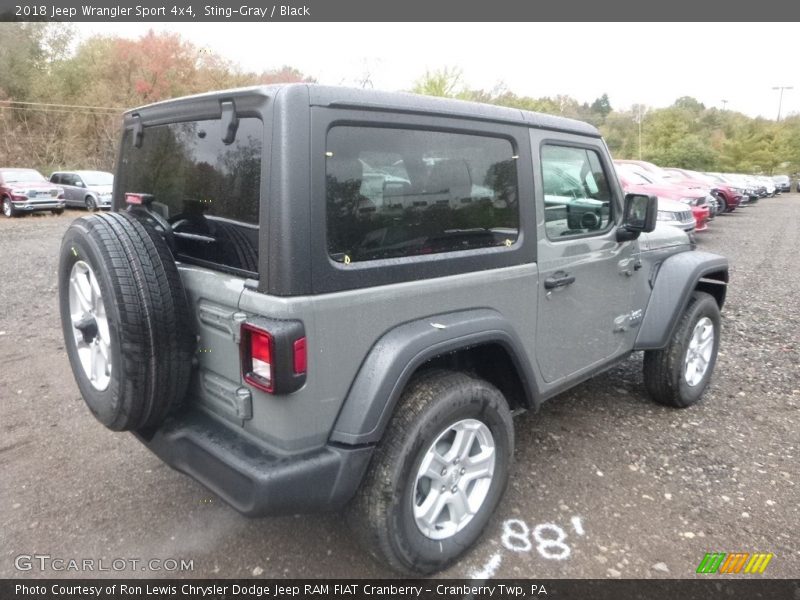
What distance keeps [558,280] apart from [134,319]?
6.20 ft

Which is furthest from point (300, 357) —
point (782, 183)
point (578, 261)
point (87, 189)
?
point (782, 183)

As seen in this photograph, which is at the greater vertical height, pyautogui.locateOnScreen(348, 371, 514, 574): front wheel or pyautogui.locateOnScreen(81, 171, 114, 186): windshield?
pyautogui.locateOnScreen(81, 171, 114, 186): windshield

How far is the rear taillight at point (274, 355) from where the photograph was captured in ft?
5.90

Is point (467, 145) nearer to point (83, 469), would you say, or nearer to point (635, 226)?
point (635, 226)

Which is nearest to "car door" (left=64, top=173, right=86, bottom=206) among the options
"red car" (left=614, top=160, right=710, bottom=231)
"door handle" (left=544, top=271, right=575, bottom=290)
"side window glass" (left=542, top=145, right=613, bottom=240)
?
"red car" (left=614, top=160, right=710, bottom=231)

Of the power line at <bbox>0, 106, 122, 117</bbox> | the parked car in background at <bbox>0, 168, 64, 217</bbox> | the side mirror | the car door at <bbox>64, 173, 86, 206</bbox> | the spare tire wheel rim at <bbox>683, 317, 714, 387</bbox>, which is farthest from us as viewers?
the power line at <bbox>0, 106, 122, 117</bbox>

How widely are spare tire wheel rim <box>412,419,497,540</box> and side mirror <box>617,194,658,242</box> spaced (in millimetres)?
1499

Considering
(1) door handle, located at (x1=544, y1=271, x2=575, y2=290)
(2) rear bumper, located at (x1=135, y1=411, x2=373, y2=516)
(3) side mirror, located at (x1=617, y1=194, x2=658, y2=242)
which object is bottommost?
(2) rear bumper, located at (x1=135, y1=411, x2=373, y2=516)

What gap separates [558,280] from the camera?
274 cm

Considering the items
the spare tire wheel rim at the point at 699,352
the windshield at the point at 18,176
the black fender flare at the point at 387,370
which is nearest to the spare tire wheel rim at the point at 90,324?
the black fender flare at the point at 387,370

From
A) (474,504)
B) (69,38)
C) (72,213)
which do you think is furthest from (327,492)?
(69,38)

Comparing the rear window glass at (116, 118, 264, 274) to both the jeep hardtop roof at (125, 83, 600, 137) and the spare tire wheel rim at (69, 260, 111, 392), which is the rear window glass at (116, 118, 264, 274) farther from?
the spare tire wheel rim at (69, 260, 111, 392)

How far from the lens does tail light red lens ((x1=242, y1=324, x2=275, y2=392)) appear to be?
185 cm
